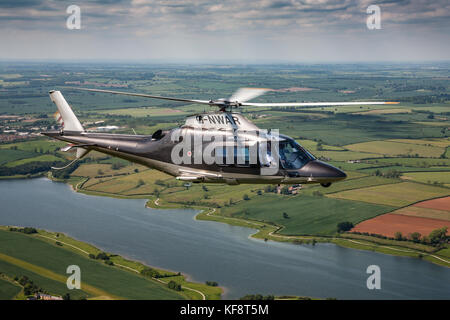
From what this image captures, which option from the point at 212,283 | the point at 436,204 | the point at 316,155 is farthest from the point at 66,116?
the point at 316,155

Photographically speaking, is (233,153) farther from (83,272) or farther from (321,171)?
(83,272)

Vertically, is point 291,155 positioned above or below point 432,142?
above

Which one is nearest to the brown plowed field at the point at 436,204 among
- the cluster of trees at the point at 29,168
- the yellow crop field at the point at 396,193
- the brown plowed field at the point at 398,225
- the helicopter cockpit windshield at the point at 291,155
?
the yellow crop field at the point at 396,193

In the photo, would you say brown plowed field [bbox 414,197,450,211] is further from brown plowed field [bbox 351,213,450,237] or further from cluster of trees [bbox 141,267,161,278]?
cluster of trees [bbox 141,267,161,278]

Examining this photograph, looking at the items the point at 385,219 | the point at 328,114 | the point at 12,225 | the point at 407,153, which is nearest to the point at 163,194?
the point at 12,225

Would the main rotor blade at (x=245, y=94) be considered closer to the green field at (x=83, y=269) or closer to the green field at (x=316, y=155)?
the green field at (x=316, y=155)

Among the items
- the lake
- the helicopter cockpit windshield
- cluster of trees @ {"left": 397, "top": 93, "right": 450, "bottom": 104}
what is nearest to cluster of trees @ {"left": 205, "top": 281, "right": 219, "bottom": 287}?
the lake
